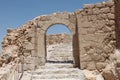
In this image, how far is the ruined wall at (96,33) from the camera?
1255 centimetres

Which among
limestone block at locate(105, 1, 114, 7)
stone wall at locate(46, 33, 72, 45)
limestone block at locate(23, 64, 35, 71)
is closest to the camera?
limestone block at locate(105, 1, 114, 7)

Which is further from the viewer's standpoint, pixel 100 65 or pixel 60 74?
pixel 100 65

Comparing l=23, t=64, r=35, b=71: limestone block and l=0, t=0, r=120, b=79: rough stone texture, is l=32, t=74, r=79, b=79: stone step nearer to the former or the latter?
l=0, t=0, r=120, b=79: rough stone texture

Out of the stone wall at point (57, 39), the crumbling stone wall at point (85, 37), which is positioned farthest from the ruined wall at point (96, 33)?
the stone wall at point (57, 39)

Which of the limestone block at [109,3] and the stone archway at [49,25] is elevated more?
the limestone block at [109,3]

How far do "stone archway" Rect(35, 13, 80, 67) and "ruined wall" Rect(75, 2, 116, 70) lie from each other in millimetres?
848

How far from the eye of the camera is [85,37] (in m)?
12.6

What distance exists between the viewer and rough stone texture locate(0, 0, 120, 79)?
495 inches

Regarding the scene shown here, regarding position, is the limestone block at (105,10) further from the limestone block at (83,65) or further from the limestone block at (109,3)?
the limestone block at (83,65)

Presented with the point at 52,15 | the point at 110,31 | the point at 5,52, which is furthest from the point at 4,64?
the point at 110,31

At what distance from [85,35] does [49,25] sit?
2.12 metres

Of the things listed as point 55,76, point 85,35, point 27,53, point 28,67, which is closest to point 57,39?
point 27,53

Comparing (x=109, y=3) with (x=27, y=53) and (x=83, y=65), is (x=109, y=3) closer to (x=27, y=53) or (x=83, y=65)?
(x=83, y=65)

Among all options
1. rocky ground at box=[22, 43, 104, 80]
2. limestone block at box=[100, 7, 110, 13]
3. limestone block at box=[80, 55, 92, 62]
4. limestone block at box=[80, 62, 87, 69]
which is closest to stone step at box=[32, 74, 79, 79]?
rocky ground at box=[22, 43, 104, 80]
